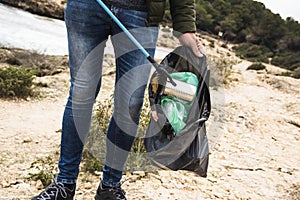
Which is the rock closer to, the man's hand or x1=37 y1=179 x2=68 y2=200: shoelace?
x1=37 y1=179 x2=68 y2=200: shoelace

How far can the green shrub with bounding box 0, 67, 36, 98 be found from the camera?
14.1 feet

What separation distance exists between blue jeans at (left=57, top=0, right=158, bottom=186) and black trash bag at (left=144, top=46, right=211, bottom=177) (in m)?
0.10

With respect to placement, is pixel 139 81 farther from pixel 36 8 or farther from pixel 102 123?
pixel 36 8

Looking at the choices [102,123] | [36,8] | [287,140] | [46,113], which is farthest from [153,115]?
[36,8]

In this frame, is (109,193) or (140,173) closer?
(109,193)

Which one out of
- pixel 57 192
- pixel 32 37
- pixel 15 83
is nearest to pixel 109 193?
pixel 57 192

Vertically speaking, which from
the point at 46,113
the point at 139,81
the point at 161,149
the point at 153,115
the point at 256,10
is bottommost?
the point at 46,113

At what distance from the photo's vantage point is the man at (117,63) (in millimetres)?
1584

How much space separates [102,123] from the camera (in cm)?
307

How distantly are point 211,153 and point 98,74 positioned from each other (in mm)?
1939

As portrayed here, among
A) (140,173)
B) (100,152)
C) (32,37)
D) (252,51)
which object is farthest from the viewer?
(252,51)

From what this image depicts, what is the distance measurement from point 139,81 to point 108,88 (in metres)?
3.86

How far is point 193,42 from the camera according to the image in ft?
5.49

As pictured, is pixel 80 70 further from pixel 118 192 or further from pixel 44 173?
pixel 44 173
